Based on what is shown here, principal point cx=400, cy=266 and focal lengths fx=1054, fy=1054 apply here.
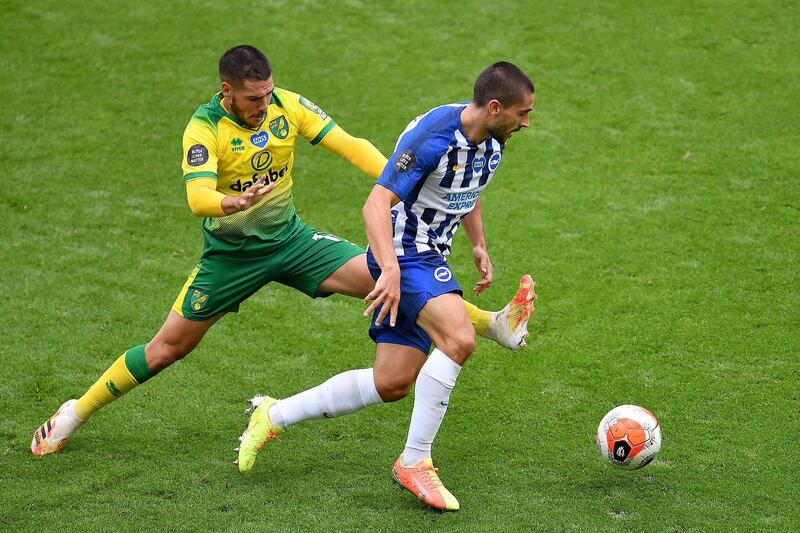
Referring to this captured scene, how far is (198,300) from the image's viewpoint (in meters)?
5.72

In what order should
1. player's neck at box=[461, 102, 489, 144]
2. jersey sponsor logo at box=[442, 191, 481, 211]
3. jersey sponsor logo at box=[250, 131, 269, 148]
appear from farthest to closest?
1. jersey sponsor logo at box=[250, 131, 269, 148]
2. jersey sponsor logo at box=[442, 191, 481, 211]
3. player's neck at box=[461, 102, 489, 144]

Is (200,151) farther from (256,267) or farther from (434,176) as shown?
(434,176)

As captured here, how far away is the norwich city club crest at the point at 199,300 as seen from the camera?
571cm

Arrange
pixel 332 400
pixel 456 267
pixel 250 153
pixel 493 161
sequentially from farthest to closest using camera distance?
pixel 456 267, pixel 250 153, pixel 332 400, pixel 493 161

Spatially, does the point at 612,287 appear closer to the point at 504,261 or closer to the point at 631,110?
the point at 504,261

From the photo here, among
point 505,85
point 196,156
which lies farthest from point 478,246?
point 196,156

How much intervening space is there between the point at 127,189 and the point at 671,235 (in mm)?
4815

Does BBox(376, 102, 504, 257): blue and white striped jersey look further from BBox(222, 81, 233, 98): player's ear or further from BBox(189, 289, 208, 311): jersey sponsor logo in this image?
BBox(189, 289, 208, 311): jersey sponsor logo

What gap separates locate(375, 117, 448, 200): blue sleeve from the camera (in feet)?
16.5

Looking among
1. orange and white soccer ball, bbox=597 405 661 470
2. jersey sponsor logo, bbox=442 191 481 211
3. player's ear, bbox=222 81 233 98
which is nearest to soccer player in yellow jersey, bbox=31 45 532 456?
player's ear, bbox=222 81 233 98

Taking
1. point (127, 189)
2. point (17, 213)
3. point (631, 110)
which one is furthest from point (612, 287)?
point (17, 213)

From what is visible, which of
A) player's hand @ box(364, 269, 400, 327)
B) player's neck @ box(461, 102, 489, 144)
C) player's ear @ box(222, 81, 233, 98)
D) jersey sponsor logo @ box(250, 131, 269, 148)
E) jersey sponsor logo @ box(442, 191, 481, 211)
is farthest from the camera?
jersey sponsor logo @ box(250, 131, 269, 148)

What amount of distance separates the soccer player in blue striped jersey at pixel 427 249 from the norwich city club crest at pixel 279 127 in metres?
0.87

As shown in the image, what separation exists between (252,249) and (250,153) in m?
0.53
